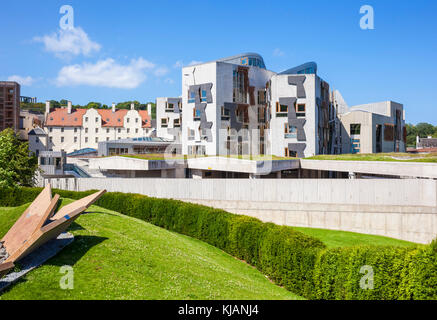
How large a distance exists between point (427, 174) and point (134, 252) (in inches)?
857

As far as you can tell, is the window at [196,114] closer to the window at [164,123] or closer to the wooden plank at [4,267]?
the window at [164,123]

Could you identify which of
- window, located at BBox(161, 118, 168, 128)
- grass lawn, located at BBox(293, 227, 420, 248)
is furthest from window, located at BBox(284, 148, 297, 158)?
window, located at BBox(161, 118, 168, 128)

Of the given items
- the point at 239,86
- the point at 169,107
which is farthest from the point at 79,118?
the point at 239,86

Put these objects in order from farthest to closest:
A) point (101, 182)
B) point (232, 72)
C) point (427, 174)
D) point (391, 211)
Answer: point (232, 72), point (101, 182), point (427, 174), point (391, 211)

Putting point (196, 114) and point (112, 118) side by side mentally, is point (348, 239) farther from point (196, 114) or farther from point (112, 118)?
point (112, 118)

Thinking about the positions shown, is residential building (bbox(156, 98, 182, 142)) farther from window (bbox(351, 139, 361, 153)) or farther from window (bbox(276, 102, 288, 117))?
window (bbox(351, 139, 361, 153))

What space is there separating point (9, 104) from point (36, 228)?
2587 inches

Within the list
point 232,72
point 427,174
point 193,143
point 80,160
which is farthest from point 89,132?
point 427,174

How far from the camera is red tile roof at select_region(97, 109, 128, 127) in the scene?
85.9 metres

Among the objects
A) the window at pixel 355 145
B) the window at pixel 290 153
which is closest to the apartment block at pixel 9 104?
the window at pixel 290 153

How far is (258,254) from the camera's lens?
48.1ft

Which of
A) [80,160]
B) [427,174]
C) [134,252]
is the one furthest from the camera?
[80,160]
